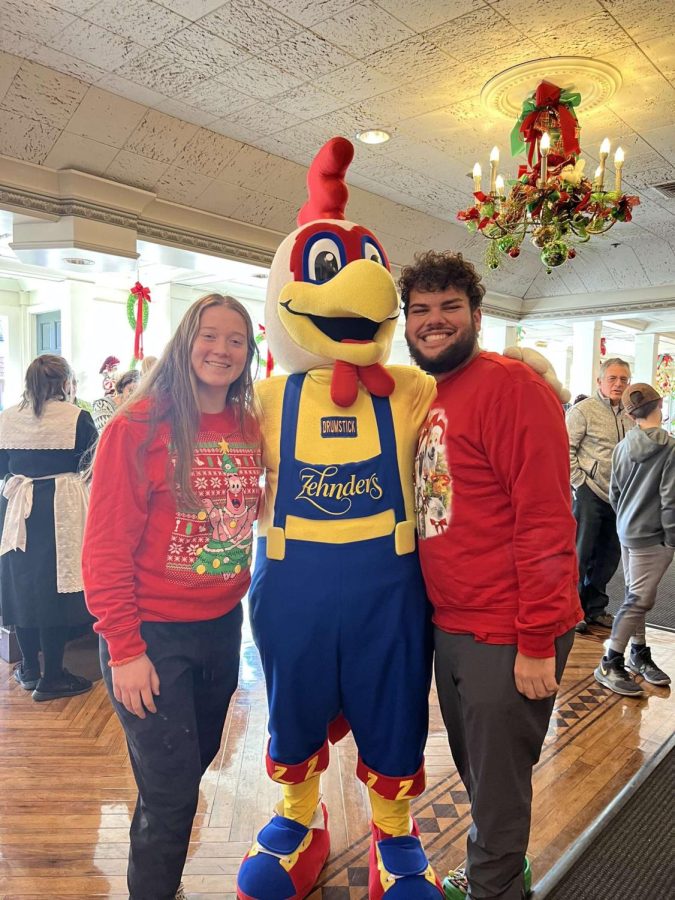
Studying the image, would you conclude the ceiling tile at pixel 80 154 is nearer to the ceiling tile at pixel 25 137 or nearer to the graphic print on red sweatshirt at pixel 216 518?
the ceiling tile at pixel 25 137

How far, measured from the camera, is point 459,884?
171cm

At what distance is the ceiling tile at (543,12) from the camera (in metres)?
2.54

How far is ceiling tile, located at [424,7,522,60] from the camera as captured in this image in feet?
8.71

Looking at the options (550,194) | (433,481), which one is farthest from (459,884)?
(550,194)

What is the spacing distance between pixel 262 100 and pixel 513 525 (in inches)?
113

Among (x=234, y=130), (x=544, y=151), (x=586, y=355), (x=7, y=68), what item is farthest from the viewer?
(x=586, y=355)

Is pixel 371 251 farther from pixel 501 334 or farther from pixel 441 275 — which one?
pixel 501 334

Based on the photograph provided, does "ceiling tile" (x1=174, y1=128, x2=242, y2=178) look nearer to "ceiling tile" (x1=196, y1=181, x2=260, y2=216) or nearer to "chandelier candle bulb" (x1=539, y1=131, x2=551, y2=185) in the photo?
"ceiling tile" (x1=196, y1=181, x2=260, y2=216)

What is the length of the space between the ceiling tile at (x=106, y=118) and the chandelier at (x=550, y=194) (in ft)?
5.81

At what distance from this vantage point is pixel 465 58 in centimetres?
296

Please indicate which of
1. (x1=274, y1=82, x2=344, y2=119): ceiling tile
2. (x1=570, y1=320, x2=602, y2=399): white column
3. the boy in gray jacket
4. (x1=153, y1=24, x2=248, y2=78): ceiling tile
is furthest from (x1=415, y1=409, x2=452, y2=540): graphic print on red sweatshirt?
(x1=570, y1=320, x2=602, y2=399): white column

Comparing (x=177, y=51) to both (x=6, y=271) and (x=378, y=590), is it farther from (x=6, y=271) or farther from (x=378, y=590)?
(x=6, y=271)

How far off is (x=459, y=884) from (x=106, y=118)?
139 inches

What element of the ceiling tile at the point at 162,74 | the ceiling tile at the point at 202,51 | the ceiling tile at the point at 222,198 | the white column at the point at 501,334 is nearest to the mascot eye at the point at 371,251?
the ceiling tile at the point at 202,51
